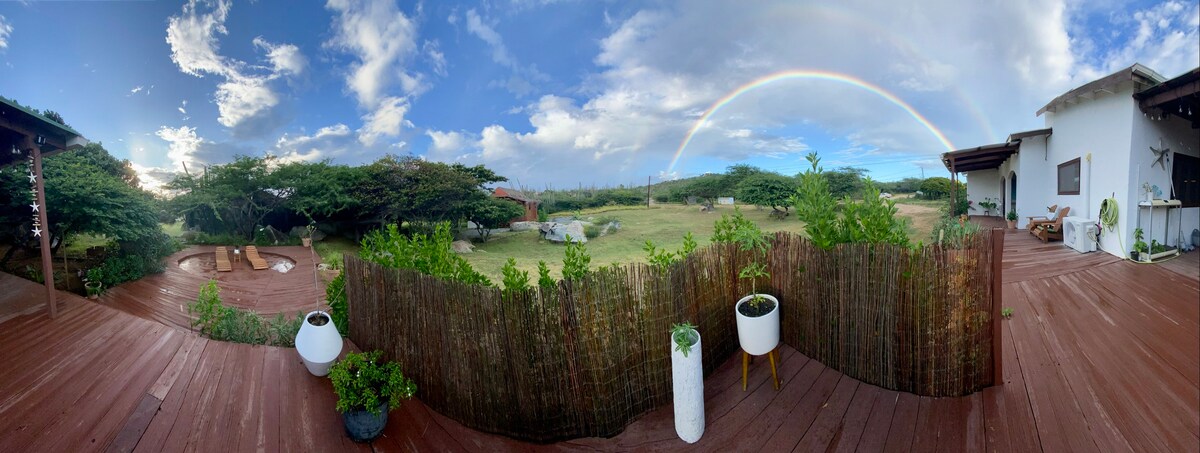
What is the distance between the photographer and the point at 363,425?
8.58ft

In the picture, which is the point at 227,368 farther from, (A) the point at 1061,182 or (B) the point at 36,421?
(A) the point at 1061,182

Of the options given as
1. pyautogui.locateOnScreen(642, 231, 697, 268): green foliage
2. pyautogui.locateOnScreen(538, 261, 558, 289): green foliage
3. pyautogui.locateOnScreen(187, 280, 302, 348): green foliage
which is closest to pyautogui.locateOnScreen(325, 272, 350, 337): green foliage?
pyautogui.locateOnScreen(187, 280, 302, 348): green foliage

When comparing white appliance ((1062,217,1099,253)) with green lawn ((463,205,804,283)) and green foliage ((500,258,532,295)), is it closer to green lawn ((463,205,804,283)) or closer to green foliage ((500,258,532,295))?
green lawn ((463,205,804,283))

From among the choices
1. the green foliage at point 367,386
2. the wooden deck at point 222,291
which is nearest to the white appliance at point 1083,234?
the green foliage at point 367,386

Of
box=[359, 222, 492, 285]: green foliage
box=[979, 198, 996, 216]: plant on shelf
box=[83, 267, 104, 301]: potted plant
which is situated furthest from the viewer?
box=[979, 198, 996, 216]: plant on shelf

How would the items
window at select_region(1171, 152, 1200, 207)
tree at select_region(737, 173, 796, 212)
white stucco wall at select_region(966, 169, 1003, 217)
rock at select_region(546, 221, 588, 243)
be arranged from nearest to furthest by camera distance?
1. window at select_region(1171, 152, 1200, 207)
2. white stucco wall at select_region(966, 169, 1003, 217)
3. rock at select_region(546, 221, 588, 243)
4. tree at select_region(737, 173, 796, 212)

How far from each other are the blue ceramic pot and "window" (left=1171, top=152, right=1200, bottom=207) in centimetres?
960

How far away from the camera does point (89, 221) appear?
265 inches

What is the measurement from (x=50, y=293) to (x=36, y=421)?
318 centimetres

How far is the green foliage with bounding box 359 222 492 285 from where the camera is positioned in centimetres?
295

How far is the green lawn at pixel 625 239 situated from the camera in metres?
11.0

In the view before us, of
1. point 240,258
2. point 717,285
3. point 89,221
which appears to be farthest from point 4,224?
point 717,285

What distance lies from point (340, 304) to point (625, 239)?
1007cm

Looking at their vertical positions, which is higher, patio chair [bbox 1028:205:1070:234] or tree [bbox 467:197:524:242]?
tree [bbox 467:197:524:242]
